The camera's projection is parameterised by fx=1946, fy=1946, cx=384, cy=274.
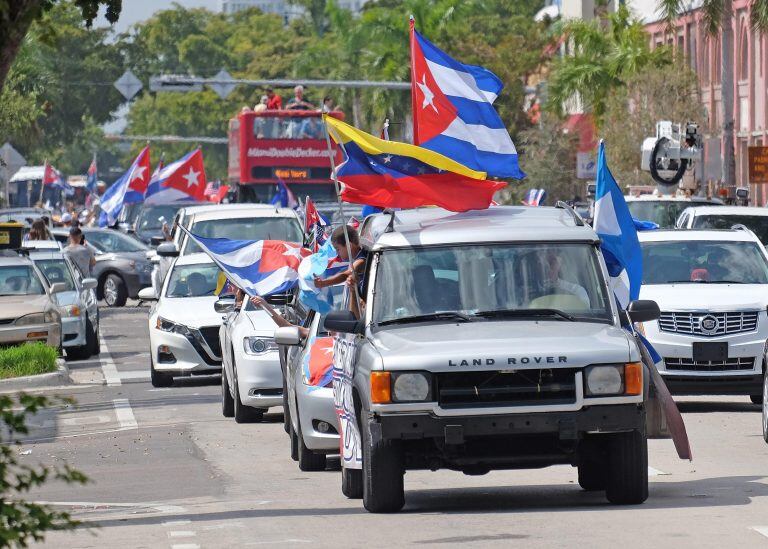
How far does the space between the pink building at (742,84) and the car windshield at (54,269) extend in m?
26.9

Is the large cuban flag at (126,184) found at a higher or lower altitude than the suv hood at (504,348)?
lower

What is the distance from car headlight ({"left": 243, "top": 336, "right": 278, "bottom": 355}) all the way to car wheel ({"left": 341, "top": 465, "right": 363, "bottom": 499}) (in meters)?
5.76

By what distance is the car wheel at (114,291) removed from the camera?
42.3 meters

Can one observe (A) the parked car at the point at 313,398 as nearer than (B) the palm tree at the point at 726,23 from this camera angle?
Yes

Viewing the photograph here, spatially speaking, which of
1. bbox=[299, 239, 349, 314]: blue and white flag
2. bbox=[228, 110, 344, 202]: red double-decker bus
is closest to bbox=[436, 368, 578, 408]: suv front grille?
bbox=[299, 239, 349, 314]: blue and white flag

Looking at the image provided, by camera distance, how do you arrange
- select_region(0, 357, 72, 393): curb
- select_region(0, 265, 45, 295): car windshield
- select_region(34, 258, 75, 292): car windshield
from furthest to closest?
select_region(34, 258, 75, 292): car windshield → select_region(0, 265, 45, 295): car windshield → select_region(0, 357, 72, 393): curb

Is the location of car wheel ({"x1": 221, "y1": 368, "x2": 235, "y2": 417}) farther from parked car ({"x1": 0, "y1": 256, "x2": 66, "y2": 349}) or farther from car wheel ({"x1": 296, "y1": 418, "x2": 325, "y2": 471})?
parked car ({"x1": 0, "y1": 256, "x2": 66, "y2": 349})

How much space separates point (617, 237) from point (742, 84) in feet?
150

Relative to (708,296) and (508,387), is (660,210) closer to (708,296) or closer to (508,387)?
(708,296)

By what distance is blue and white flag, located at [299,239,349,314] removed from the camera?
14.8m

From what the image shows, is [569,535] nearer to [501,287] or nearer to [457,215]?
[501,287]

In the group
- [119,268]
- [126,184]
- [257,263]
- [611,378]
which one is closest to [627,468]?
[611,378]

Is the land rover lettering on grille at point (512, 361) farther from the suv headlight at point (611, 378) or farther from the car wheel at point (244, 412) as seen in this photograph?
the car wheel at point (244, 412)

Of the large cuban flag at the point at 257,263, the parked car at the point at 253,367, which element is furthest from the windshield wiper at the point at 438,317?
the large cuban flag at the point at 257,263
